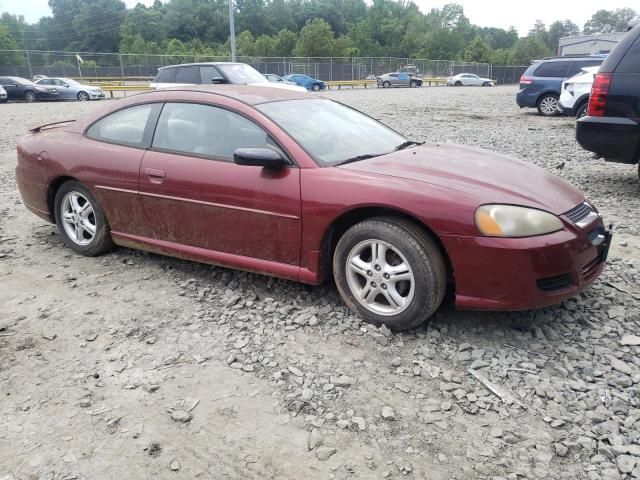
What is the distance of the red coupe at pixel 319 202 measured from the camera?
10.0 feet

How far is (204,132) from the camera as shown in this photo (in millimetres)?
3996

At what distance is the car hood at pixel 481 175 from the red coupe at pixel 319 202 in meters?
0.01

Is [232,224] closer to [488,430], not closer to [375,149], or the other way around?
[375,149]

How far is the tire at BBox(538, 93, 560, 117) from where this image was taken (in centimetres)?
1548

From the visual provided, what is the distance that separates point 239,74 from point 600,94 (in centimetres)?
968

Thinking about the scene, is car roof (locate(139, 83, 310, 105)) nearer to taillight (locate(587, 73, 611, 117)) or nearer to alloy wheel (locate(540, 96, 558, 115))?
taillight (locate(587, 73, 611, 117))

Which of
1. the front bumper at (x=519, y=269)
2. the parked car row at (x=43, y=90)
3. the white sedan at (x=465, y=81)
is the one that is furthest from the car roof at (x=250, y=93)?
the white sedan at (x=465, y=81)

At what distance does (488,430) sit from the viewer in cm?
253

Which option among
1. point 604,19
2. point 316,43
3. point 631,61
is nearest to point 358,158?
point 631,61

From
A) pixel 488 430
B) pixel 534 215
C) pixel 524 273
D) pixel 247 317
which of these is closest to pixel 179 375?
pixel 247 317

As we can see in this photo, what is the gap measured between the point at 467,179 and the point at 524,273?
67 cm

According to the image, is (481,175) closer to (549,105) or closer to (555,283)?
(555,283)

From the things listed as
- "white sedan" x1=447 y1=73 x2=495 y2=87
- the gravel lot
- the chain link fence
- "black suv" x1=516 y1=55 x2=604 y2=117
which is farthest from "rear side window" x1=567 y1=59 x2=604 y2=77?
"white sedan" x1=447 y1=73 x2=495 y2=87

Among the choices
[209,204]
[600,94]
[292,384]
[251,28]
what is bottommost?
[292,384]
